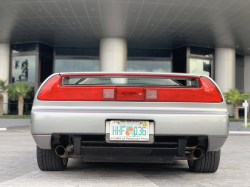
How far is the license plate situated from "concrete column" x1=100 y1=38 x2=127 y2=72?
75.5 ft

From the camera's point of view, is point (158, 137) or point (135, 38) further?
point (135, 38)

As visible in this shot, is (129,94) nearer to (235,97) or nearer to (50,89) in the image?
(50,89)

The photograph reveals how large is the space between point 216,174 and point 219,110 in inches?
41.1

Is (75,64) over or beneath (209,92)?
over

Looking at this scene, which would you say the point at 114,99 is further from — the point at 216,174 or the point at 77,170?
the point at 216,174

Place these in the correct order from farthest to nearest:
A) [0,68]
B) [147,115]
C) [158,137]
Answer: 1. [0,68]
2. [158,137]
3. [147,115]

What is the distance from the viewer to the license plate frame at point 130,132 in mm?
3186

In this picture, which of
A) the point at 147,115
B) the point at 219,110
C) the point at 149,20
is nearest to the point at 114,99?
the point at 147,115

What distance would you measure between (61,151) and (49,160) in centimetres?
40

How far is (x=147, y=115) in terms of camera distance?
318 centimetres

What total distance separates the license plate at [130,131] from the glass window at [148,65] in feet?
97.6

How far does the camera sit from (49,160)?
3824mm

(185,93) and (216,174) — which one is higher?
(185,93)

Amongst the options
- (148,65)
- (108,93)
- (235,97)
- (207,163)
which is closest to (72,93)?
Answer: (108,93)
